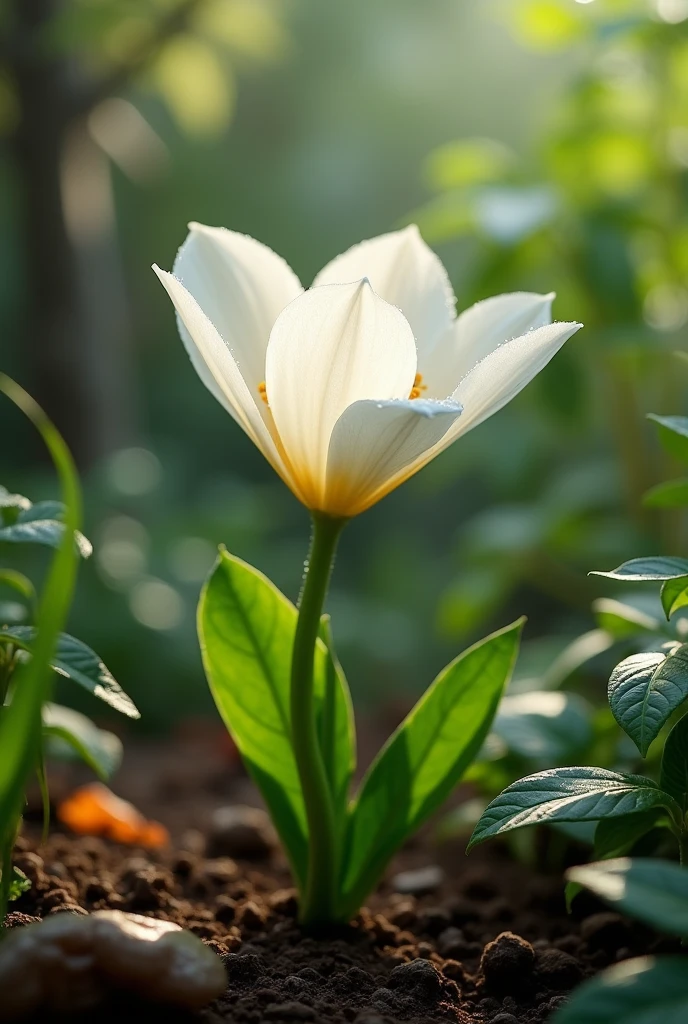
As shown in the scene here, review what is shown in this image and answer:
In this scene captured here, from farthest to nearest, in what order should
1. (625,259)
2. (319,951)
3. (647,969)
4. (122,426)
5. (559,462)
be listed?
(559,462) → (122,426) → (625,259) → (319,951) → (647,969)

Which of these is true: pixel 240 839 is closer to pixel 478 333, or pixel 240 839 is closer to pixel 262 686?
pixel 262 686

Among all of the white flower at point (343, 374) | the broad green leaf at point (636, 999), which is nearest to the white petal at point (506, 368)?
the white flower at point (343, 374)

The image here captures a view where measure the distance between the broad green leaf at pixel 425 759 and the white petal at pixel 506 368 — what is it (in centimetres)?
20

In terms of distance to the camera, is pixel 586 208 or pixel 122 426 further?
pixel 122 426

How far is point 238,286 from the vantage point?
0.77m

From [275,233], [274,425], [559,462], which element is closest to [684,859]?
[274,425]

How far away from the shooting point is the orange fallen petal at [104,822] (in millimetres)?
1074

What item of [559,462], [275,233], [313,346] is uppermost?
[275,233]

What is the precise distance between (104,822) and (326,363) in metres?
0.65

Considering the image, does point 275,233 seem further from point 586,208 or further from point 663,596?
point 663,596

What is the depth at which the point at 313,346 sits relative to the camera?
2.08 ft

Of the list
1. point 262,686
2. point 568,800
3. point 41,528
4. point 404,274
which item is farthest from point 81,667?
point 404,274

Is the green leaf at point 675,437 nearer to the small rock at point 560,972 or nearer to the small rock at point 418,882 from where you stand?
the small rock at point 560,972

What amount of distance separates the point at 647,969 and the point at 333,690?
37cm
